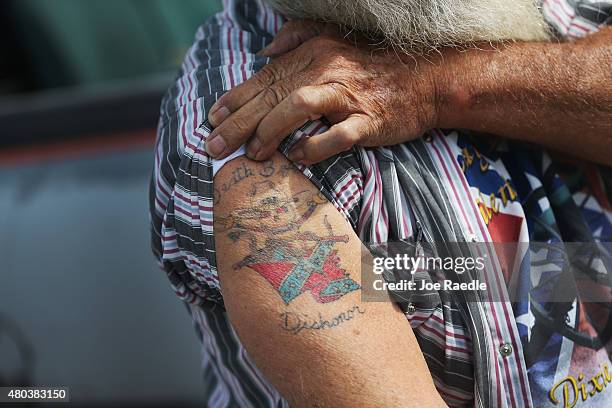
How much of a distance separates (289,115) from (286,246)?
0.66ft

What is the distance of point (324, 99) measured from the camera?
117 centimetres

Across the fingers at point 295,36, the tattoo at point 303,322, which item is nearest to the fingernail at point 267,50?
the fingers at point 295,36

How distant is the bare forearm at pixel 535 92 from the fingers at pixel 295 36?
0.78 feet

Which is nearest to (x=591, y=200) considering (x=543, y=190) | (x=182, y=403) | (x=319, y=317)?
(x=543, y=190)

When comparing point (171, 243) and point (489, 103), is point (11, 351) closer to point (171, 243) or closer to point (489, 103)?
point (171, 243)

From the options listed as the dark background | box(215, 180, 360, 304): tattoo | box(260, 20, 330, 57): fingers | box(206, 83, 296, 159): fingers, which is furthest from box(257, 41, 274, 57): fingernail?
the dark background

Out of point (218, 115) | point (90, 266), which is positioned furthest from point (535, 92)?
point (90, 266)

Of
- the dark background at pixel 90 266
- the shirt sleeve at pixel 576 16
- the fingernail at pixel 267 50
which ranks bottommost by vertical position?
the dark background at pixel 90 266

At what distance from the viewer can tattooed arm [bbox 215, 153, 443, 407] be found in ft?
3.57

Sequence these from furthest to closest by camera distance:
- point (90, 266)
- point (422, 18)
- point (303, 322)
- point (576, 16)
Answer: point (90, 266) → point (576, 16) → point (422, 18) → point (303, 322)

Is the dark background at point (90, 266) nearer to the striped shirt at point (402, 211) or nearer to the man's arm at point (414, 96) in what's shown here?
the striped shirt at point (402, 211)

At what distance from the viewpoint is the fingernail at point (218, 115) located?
1188mm

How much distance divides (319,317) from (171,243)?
0.32 meters

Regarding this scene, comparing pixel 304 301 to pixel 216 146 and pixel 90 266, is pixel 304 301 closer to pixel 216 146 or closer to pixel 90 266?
pixel 216 146
